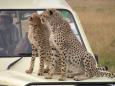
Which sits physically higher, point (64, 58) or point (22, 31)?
point (22, 31)

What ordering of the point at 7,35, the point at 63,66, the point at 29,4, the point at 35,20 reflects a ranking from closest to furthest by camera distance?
the point at 63,66, the point at 35,20, the point at 7,35, the point at 29,4

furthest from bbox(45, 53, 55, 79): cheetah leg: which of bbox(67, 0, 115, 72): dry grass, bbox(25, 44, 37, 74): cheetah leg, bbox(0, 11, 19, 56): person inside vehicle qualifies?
bbox(67, 0, 115, 72): dry grass

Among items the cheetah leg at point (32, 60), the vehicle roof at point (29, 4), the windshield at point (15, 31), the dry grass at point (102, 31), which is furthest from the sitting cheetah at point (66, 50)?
the dry grass at point (102, 31)

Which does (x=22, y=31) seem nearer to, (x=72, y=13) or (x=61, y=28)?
(x=72, y=13)

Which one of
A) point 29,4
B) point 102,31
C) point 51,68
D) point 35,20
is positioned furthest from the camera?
point 102,31

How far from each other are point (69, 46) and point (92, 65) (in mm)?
286

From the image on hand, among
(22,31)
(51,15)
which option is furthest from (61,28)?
(22,31)

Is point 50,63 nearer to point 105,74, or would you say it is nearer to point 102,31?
point 105,74

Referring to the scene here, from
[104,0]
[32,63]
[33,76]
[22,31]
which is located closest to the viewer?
[33,76]

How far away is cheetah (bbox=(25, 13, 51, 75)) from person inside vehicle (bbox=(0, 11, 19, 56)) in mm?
556

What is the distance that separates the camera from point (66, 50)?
535 cm

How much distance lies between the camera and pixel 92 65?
5.27 meters

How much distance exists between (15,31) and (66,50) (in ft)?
4.05

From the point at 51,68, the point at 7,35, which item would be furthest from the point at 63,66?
the point at 7,35
